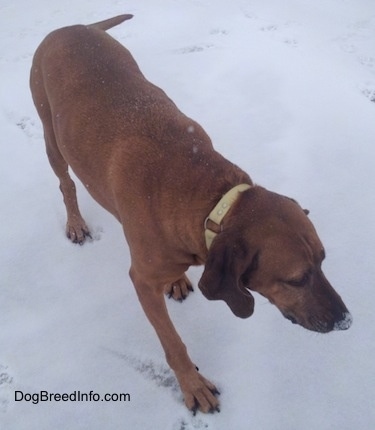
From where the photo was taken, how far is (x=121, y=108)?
2.52 metres

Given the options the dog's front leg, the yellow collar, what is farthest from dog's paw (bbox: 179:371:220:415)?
the yellow collar

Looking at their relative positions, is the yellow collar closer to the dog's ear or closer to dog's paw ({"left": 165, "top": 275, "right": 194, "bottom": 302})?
the dog's ear

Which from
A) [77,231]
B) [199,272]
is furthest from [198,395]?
[77,231]

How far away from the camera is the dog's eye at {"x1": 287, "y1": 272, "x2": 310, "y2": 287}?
6.23 feet

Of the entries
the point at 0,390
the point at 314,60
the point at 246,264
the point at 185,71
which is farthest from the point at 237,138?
the point at 0,390

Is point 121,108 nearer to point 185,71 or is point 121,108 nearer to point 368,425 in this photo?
point 368,425

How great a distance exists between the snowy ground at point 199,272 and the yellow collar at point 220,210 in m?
1.12

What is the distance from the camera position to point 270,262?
1.83 meters

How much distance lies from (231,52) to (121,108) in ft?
9.89

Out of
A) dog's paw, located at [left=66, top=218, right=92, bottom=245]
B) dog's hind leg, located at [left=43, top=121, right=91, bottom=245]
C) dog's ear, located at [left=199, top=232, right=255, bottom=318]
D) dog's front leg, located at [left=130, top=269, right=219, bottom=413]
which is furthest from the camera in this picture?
dog's paw, located at [left=66, top=218, right=92, bottom=245]

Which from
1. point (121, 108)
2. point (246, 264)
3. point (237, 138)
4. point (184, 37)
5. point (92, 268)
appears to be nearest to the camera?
point (246, 264)

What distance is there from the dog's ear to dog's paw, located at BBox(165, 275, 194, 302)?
1107 millimetres

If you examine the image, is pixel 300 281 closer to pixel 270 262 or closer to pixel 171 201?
pixel 270 262

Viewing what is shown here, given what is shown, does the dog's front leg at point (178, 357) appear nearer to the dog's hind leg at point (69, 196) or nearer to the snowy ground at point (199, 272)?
the snowy ground at point (199, 272)
